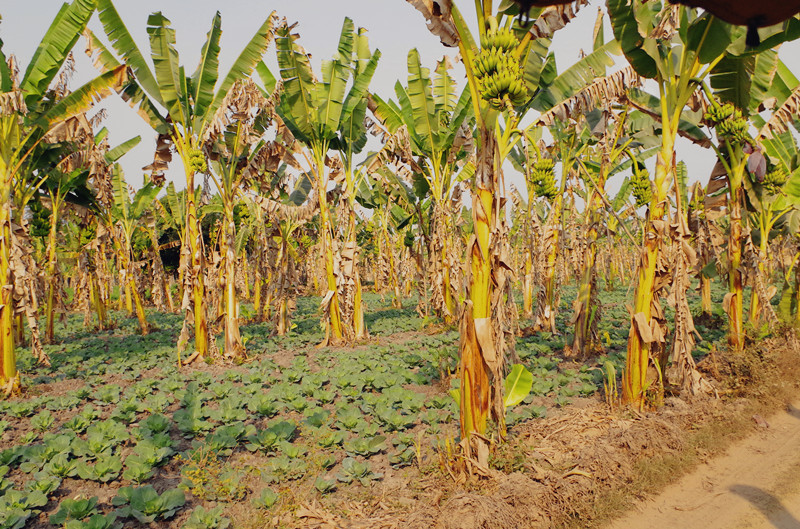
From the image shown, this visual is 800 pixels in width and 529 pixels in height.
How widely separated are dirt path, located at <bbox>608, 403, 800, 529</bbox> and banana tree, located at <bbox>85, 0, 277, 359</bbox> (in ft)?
25.3

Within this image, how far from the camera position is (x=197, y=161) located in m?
8.16

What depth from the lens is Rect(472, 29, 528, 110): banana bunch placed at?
356 centimetres

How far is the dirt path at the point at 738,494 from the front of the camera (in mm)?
3883

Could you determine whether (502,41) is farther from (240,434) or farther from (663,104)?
(240,434)

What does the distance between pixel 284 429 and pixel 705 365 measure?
247 inches

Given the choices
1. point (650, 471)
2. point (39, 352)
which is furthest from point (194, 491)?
point (39, 352)

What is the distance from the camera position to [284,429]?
16.9ft

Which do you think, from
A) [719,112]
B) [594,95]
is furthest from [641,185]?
[594,95]

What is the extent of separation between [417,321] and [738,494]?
31.5 feet

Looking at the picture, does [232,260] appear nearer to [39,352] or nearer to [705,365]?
[39,352]

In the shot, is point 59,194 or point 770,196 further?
point 59,194

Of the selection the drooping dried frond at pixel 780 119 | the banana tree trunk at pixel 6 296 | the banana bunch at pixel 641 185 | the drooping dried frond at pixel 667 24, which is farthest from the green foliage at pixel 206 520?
the drooping dried frond at pixel 780 119

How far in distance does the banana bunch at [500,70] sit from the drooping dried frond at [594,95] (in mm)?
2972

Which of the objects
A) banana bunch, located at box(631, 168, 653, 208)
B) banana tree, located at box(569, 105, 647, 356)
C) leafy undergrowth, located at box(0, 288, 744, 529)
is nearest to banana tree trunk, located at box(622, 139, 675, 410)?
leafy undergrowth, located at box(0, 288, 744, 529)
